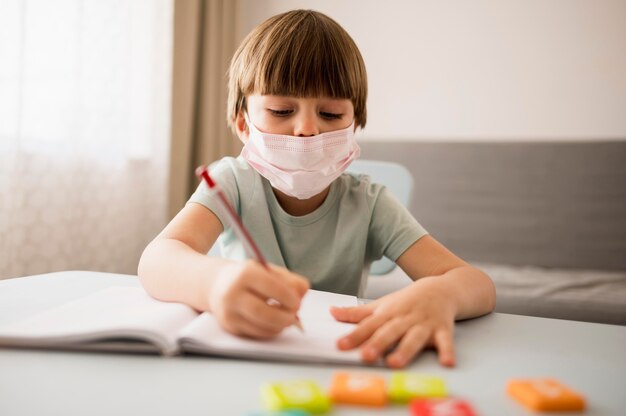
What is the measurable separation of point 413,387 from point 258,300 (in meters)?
0.17

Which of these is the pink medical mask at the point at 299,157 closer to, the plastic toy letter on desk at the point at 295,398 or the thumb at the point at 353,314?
the thumb at the point at 353,314

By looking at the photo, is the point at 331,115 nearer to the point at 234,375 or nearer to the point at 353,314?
the point at 353,314

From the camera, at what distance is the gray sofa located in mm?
2059

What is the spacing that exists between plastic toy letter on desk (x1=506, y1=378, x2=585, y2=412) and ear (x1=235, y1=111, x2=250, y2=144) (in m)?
0.69

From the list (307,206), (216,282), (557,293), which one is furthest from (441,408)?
(557,293)

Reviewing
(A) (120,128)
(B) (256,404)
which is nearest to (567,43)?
(A) (120,128)

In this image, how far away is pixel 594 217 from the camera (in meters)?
2.07

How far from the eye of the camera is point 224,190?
3.19 feet

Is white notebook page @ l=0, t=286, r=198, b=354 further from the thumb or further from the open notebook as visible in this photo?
the thumb

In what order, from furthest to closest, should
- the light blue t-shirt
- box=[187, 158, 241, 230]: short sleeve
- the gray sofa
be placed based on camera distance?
A: the gray sofa → the light blue t-shirt → box=[187, 158, 241, 230]: short sleeve

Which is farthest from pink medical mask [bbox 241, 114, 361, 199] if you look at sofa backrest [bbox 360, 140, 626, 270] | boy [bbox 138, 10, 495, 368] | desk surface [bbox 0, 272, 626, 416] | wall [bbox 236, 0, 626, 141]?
wall [bbox 236, 0, 626, 141]

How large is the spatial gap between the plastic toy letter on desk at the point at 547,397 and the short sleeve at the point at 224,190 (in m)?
0.58

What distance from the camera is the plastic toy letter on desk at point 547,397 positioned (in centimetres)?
40

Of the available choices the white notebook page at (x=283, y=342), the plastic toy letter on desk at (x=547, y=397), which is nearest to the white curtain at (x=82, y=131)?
the white notebook page at (x=283, y=342)
